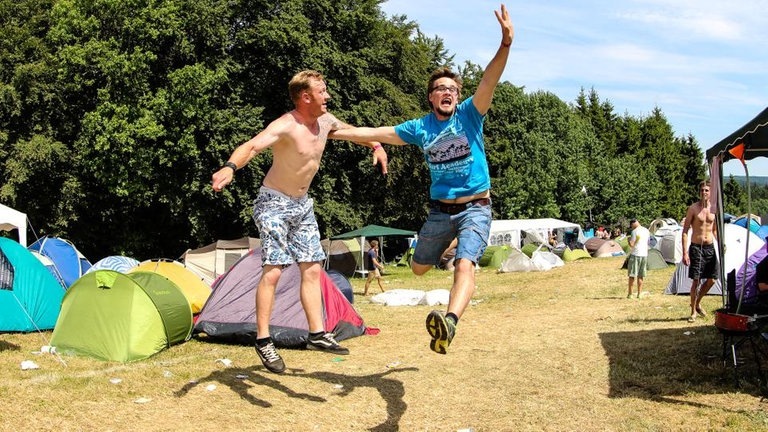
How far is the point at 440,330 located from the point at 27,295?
8.89m

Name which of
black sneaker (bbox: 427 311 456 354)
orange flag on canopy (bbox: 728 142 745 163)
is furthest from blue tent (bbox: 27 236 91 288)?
orange flag on canopy (bbox: 728 142 745 163)

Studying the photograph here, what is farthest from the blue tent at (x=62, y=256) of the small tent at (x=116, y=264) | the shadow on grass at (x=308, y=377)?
the shadow on grass at (x=308, y=377)

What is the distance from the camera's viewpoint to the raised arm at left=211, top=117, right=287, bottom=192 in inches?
198

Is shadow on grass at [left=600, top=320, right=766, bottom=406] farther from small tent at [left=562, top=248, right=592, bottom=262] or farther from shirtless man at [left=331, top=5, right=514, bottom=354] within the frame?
small tent at [left=562, top=248, right=592, bottom=262]

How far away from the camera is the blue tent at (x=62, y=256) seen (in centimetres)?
1575

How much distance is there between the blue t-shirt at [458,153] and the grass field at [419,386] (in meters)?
1.94

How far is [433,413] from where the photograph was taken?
590 cm

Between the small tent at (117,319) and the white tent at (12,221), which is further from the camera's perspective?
the white tent at (12,221)

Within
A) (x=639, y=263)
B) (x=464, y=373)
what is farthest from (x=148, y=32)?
(x=464, y=373)

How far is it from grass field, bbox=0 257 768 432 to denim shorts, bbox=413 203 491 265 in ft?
4.55

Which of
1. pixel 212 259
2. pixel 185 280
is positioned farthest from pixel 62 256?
pixel 212 259

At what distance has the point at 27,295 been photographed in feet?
36.6

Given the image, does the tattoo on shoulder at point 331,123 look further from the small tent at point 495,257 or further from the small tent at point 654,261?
the small tent at point 495,257

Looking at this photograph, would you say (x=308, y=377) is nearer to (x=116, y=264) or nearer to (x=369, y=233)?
(x=116, y=264)
